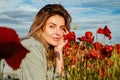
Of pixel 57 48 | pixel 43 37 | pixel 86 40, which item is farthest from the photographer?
pixel 57 48

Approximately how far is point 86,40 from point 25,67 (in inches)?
28.2

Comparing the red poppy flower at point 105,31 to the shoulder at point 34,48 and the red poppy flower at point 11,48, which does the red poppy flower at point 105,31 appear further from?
the red poppy flower at point 11,48

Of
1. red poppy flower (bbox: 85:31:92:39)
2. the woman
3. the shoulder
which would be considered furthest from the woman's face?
red poppy flower (bbox: 85:31:92:39)

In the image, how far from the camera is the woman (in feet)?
11.0

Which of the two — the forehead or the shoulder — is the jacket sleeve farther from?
the forehead

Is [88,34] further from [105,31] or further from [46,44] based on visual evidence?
[46,44]

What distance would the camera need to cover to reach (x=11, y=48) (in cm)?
91

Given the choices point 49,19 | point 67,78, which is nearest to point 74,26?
point 49,19

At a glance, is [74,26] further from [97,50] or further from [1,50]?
[1,50]

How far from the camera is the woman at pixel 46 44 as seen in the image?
3.36 meters

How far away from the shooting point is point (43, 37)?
3.75 m

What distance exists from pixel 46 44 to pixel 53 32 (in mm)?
175

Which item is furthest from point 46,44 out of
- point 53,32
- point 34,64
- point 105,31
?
point 105,31

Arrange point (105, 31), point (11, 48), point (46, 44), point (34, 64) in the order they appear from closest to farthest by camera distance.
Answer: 1. point (11, 48)
2. point (34, 64)
3. point (105, 31)
4. point (46, 44)
